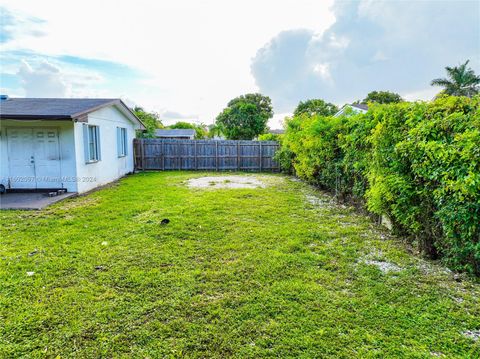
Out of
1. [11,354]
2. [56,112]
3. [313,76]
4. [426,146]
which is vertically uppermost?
[313,76]

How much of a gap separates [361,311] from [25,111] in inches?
357

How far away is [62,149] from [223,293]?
24.0ft

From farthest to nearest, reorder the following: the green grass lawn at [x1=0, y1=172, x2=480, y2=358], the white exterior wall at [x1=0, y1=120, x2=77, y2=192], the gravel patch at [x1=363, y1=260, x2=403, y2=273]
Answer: the white exterior wall at [x1=0, y1=120, x2=77, y2=192] < the gravel patch at [x1=363, y1=260, x2=403, y2=273] < the green grass lawn at [x1=0, y1=172, x2=480, y2=358]

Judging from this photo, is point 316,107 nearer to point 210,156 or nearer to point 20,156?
point 210,156

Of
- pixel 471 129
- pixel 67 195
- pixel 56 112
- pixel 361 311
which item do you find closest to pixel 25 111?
pixel 56 112

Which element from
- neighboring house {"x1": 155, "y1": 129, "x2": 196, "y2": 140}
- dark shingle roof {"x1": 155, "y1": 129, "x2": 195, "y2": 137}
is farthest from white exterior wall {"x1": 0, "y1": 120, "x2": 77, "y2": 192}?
dark shingle roof {"x1": 155, "y1": 129, "x2": 195, "y2": 137}

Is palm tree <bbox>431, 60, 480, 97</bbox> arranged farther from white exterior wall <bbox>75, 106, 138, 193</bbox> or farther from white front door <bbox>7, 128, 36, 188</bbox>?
white front door <bbox>7, 128, 36, 188</bbox>

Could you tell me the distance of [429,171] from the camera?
3324 millimetres

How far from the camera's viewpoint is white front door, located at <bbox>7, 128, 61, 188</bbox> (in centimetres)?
798

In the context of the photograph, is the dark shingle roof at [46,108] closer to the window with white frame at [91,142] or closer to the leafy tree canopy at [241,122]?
the window with white frame at [91,142]

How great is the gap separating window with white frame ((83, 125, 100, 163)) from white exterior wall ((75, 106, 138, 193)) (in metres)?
0.12

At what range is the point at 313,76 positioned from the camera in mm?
13984

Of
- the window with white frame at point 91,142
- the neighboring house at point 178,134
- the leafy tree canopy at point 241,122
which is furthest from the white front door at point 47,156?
the neighboring house at point 178,134

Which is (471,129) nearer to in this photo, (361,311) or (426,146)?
(426,146)
